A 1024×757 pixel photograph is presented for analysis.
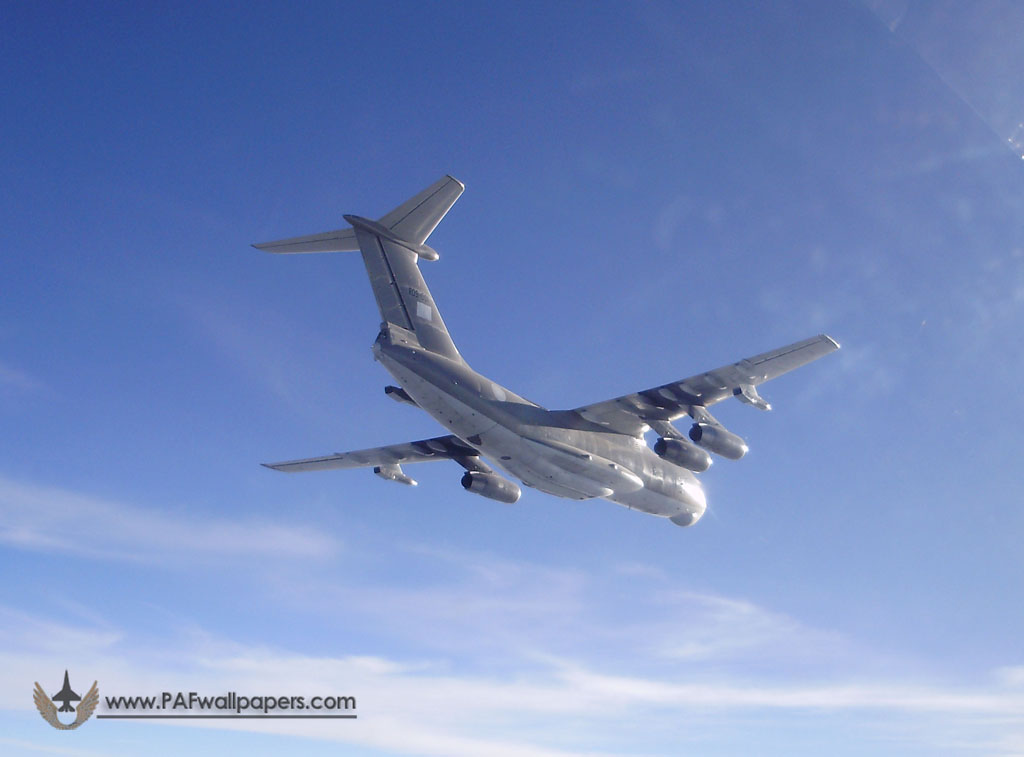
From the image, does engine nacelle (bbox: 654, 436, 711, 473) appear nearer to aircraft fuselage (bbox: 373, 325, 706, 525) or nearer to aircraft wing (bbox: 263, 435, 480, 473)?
aircraft fuselage (bbox: 373, 325, 706, 525)

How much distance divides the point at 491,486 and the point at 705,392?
624 centimetres

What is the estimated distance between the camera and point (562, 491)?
1855cm

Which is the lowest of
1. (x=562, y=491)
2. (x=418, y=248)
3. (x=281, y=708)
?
(x=281, y=708)

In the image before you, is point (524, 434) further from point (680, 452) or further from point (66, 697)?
point (66, 697)

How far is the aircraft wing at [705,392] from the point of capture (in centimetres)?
1576

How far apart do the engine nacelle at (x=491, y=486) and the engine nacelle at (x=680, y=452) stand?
4.50 m

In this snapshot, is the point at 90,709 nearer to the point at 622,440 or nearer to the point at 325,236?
the point at 325,236

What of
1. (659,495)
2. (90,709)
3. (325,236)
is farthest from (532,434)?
(90,709)

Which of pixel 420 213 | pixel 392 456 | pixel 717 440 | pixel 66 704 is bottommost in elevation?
pixel 66 704

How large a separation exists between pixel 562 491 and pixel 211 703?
30.7 feet

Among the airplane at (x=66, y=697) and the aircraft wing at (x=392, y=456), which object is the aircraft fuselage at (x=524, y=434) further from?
the airplane at (x=66, y=697)

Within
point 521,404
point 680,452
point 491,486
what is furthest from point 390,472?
point 680,452

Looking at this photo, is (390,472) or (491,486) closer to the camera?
(491,486)

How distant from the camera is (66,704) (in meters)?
17.2
